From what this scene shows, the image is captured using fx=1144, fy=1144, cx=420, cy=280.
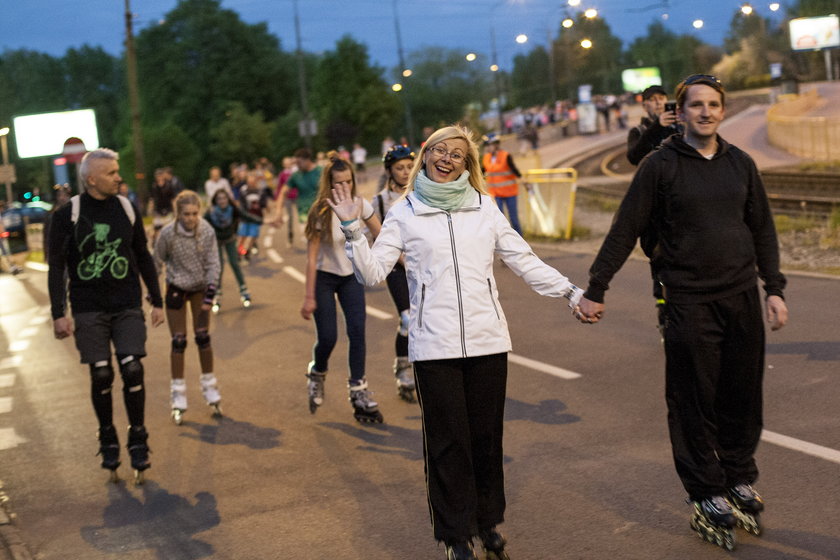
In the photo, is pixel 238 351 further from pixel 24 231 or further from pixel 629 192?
pixel 24 231

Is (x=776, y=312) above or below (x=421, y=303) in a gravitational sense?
below

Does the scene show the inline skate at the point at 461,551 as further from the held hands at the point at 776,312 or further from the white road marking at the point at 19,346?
the white road marking at the point at 19,346

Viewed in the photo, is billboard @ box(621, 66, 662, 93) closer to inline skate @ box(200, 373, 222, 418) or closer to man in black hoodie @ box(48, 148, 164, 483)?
inline skate @ box(200, 373, 222, 418)

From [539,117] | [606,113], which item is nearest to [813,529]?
[606,113]

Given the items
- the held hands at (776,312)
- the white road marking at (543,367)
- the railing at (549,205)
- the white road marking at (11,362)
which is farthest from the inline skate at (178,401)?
the railing at (549,205)

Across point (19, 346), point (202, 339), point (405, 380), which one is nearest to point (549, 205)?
point (19, 346)

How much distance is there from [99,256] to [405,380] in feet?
9.27

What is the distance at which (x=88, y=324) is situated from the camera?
6930mm

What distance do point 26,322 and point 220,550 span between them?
12.8 metres

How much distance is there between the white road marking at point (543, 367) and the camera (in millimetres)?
9156

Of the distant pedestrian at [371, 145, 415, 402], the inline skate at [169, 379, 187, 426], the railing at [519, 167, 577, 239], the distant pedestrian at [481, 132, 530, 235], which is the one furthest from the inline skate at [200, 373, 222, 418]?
the railing at [519, 167, 577, 239]

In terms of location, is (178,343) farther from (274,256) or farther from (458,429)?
(274,256)

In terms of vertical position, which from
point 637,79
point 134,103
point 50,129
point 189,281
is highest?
point 637,79

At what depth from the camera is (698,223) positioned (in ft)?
16.1
